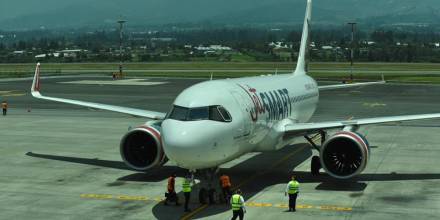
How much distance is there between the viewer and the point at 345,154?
32312 millimetres

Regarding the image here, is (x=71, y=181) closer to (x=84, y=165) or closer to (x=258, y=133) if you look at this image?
(x=84, y=165)

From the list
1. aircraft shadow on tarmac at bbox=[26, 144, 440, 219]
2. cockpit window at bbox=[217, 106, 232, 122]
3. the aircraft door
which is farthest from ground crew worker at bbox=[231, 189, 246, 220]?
the aircraft door

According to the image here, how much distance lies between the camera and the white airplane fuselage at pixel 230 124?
26344 millimetres

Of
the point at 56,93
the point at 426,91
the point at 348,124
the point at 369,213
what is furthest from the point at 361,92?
the point at 369,213

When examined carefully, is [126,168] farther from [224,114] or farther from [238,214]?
[238,214]

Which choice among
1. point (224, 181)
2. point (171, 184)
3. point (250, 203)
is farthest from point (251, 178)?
point (171, 184)

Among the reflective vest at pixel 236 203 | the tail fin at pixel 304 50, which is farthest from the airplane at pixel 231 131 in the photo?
the tail fin at pixel 304 50

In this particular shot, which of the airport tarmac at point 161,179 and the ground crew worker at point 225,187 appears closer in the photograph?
the airport tarmac at point 161,179

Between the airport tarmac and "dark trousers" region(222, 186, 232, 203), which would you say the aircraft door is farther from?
the airport tarmac

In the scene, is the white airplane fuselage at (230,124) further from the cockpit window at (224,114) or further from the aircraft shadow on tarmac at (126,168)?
the aircraft shadow on tarmac at (126,168)

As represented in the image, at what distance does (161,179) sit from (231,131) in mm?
6560

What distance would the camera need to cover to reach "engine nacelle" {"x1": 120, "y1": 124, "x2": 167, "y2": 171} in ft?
107

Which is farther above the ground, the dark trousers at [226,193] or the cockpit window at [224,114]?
the cockpit window at [224,114]

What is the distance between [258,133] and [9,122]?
32.8 m
